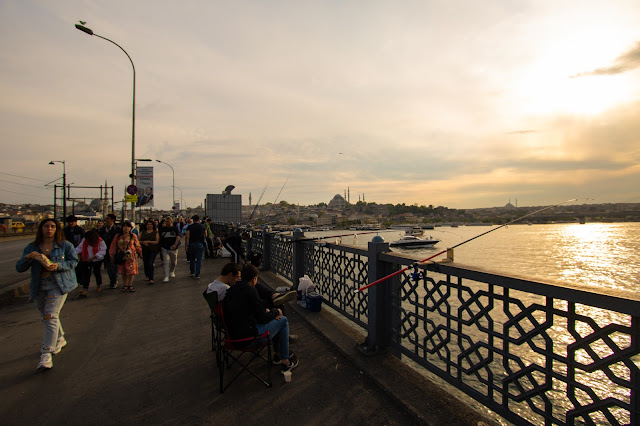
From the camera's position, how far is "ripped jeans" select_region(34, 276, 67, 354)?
431 cm

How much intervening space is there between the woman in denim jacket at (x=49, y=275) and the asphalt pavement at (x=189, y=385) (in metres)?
0.35

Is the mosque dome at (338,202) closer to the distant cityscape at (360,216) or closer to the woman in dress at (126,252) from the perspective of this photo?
the distant cityscape at (360,216)

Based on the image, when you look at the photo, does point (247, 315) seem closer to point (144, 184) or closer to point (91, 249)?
point (91, 249)

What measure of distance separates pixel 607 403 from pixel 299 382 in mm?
2671

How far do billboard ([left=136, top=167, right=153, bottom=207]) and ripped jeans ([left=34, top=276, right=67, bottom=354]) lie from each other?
1519 cm

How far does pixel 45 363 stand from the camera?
13.5 ft

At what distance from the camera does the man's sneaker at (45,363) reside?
4.11 meters

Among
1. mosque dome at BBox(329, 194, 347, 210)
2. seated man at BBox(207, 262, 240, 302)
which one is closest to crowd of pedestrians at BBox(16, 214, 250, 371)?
seated man at BBox(207, 262, 240, 302)

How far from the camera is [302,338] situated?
5.00m

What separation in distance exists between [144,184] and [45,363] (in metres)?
16.1

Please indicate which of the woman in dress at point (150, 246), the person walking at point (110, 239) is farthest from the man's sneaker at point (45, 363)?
the woman in dress at point (150, 246)

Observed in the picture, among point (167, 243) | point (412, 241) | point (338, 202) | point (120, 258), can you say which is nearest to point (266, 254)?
point (167, 243)

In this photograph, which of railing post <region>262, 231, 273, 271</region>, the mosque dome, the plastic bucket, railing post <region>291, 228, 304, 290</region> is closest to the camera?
the plastic bucket

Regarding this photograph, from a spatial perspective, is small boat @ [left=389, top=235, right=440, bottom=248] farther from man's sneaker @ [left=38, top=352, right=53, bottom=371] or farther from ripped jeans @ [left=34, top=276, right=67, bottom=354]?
man's sneaker @ [left=38, top=352, right=53, bottom=371]
